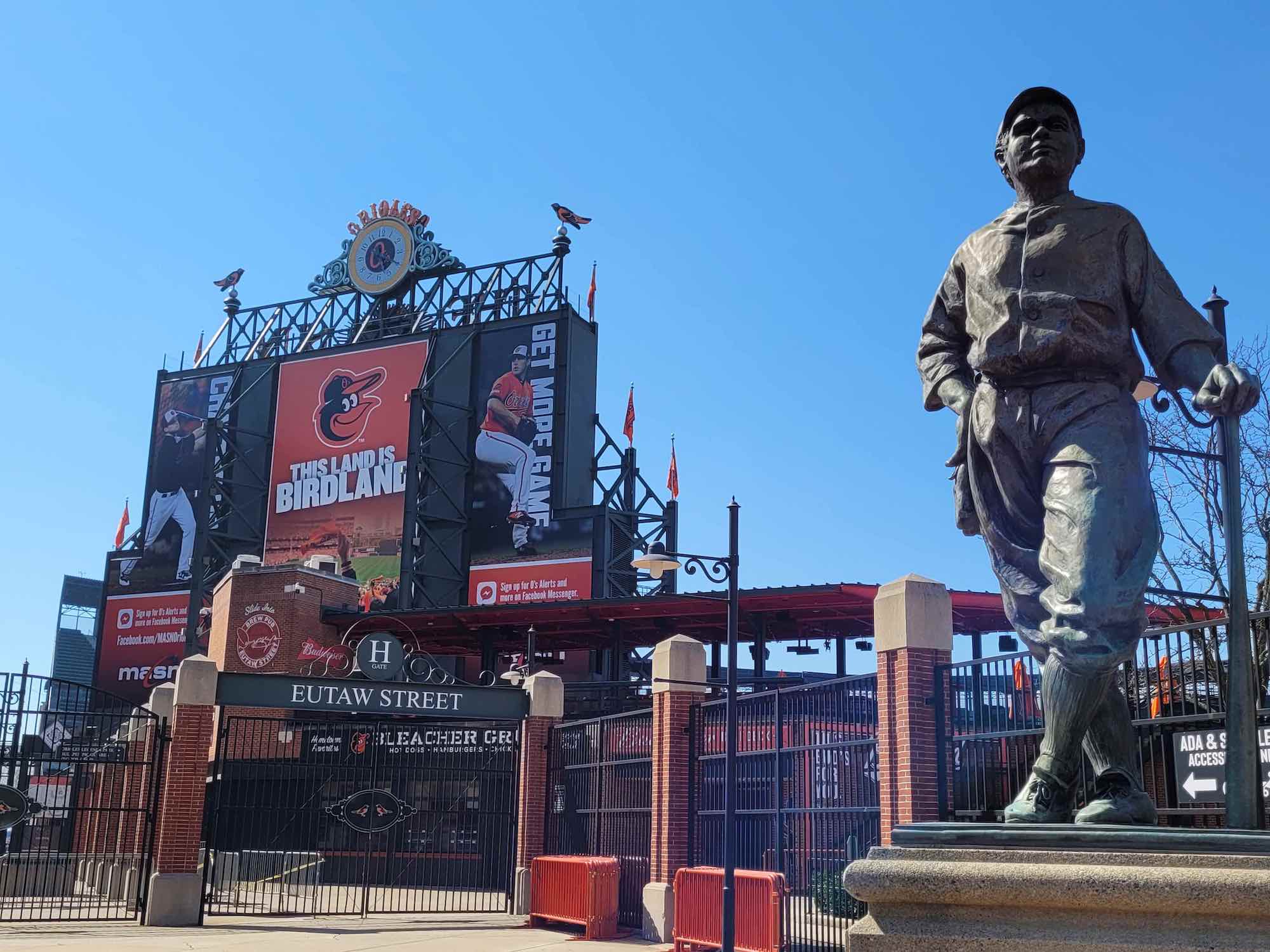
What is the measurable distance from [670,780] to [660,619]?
2056 centimetres

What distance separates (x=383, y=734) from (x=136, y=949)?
13.0 m

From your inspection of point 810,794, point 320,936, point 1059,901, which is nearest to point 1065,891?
point 1059,901

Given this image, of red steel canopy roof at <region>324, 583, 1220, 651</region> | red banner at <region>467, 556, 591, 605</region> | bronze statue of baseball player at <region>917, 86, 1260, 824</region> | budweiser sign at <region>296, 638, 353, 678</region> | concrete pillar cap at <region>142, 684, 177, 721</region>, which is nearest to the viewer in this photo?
bronze statue of baseball player at <region>917, 86, 1260, 824</region>

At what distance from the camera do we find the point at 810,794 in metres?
13.9

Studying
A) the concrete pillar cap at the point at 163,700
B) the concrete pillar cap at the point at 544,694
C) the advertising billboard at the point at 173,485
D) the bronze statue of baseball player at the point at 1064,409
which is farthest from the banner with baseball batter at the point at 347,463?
the bronze statue of baseball player at the point at 1064,409

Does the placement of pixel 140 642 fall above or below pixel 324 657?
above

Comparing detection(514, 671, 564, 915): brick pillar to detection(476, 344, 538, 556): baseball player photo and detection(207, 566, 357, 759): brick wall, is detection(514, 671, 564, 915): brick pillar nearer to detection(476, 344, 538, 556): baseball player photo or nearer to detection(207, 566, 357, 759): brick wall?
detection(207, 566, 357, 759): brick wall

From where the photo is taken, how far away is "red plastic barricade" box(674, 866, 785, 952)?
524 inches

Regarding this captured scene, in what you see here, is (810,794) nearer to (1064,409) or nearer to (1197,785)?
(1197,785)

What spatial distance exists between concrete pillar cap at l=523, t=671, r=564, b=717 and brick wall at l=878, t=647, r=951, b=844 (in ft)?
32.7

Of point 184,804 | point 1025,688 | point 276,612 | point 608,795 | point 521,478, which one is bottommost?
point 184,804

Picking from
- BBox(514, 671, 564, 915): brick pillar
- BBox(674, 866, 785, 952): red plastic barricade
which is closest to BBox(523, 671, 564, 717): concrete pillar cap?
BBox(514, 671, 564, 915): brick pillar

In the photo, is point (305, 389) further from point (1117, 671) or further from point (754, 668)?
point (1117, 671)

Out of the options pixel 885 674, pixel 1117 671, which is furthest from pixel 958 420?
pixel 885 674
